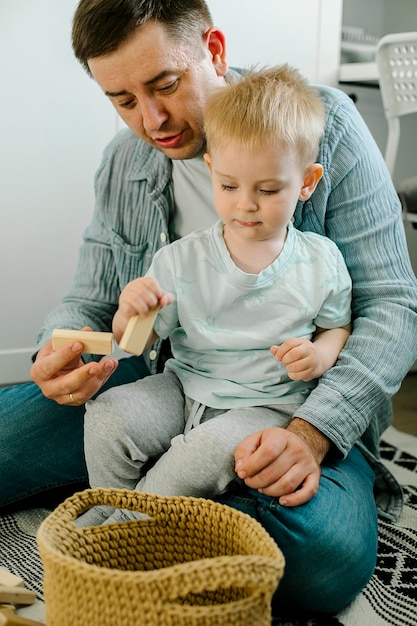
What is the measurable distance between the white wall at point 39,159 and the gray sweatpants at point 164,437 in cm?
82

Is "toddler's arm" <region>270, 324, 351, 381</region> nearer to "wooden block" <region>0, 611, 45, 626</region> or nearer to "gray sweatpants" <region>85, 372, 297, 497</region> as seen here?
"gray sweatpants" <region>85, 372, 297, 497</region>

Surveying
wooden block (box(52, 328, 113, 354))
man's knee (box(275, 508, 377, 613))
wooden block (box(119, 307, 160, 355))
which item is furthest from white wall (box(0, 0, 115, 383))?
man's knee (box(275, 508, 377, 613))

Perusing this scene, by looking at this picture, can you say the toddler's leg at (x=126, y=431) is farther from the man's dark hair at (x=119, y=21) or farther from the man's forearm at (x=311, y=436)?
the man's dark hair at (x=119, y=21)

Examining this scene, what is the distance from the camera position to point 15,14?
5.72 feet

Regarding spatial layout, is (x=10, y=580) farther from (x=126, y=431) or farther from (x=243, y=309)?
(x=243, y=309)

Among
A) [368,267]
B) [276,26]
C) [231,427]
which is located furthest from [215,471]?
[276,26]

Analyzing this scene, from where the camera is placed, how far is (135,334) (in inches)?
36.7

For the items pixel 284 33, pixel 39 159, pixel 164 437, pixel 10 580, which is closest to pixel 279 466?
pixel 164 437

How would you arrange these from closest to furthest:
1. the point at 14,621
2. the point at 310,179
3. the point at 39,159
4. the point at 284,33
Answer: the point at 14,621 < the point at 310,179 < the point at 39,159 < the point at 284,33

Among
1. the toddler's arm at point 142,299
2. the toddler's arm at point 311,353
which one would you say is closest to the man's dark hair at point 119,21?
the toddler's arm at point 142,299

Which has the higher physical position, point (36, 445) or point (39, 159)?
point (39, 159)

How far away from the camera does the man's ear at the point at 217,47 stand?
1227mm

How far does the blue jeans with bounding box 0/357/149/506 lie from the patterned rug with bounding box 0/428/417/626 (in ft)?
0.18

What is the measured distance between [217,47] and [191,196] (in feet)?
0.83
